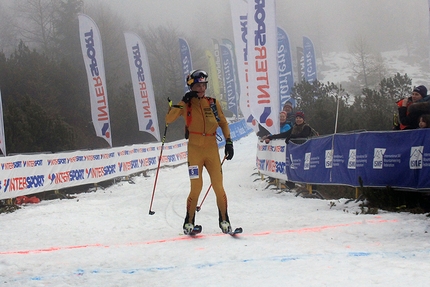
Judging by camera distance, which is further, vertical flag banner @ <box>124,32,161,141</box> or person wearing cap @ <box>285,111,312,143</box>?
vertical flag banner @ <box>124,32,161,141</box>

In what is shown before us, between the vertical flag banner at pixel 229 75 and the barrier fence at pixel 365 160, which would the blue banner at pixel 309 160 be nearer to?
the barrier fence at pixel 365 160

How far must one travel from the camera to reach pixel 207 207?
951 centimetres

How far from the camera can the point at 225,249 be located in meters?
5.04

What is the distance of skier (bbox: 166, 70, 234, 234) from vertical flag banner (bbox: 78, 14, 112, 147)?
15094 millimetres

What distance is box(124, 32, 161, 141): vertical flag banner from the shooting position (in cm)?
2350

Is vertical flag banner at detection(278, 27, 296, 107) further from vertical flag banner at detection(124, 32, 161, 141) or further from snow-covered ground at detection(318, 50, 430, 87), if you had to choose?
snow-covered ground at detection(318, 50, 430, 87)

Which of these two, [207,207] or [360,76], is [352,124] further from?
[360,76]

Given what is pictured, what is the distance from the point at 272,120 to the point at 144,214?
539 cm

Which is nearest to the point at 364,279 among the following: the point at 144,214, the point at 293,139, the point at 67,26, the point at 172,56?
the point at 144,214

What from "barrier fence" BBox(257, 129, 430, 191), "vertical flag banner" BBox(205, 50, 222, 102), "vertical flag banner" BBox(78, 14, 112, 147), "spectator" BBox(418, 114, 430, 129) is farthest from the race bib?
"vertical flag banner" BBox(205, 50, 222, 102)

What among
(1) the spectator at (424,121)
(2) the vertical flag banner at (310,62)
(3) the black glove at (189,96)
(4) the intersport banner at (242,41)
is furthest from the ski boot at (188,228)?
(2) the vertical flag banner at (310,62)

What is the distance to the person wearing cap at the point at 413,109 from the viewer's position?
7.67 metres

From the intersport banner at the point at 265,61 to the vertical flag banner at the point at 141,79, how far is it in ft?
37.4

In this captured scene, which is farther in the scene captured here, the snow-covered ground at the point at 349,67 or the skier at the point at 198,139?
the snow-covered ground at the point at 349,67
